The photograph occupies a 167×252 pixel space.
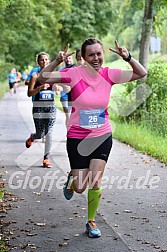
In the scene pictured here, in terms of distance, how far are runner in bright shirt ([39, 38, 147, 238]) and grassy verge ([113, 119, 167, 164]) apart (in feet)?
16.3

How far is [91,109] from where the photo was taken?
615cm

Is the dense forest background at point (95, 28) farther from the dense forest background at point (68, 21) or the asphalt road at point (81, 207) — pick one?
the asphalt road at point (81, 207)

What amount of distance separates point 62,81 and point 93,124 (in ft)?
1.80

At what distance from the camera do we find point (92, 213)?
637cm

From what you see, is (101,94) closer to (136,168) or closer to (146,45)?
(136,168)

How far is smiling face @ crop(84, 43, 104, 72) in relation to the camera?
20.0 feet

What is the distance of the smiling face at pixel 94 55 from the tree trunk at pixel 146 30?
10489mm

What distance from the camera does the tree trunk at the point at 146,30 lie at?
53.6ft

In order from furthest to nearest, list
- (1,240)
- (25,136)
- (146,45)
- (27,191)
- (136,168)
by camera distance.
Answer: (146,45)
(25,136)
(136,168)
(27,191)
(1,240)

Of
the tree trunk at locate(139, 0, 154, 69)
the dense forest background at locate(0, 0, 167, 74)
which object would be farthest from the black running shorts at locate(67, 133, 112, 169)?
the tree trunk at locate(139, 0, 154, 69)

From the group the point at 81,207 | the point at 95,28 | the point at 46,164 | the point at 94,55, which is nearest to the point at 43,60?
the point at 46,164

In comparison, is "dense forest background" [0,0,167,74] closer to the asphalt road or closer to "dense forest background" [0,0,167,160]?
"dense forest background" [0,0,167,160]

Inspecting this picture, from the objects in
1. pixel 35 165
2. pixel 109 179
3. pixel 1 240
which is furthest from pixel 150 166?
pixel 1 240

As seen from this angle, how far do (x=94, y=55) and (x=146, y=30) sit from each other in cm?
1087
